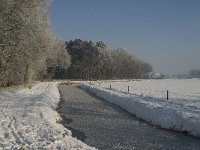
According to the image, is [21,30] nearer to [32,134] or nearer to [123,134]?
[123,134]

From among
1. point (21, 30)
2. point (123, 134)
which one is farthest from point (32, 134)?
point (21, 30)

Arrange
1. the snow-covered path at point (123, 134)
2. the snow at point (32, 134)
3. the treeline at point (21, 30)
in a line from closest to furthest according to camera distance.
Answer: the snow at point (32, 134) → the snow-covered path at point (123, 134) → the treeline at point (21, 30)

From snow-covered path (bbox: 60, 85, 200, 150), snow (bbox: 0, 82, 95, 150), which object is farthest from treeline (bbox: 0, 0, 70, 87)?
snow-covered path (bbox: 60, 85, 200, 150)

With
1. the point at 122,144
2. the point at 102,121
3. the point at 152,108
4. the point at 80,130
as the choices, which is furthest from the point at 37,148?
the point at 152,108

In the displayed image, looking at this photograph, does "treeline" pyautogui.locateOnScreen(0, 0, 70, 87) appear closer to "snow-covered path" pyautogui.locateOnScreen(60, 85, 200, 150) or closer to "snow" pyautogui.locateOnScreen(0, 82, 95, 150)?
"snow" pyautogui.locateOnScreen(0, 82, 95, 150)

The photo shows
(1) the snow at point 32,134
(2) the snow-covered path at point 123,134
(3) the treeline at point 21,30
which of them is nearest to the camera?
(1) the snow at point 32,134

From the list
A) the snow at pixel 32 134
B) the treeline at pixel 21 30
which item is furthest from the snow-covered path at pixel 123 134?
the treeline at pixel 21 30

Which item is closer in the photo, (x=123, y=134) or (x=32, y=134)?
(x=32, y=134)

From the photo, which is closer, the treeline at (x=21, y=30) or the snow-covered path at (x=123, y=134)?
the snow-covered path at (x=123, y=134)

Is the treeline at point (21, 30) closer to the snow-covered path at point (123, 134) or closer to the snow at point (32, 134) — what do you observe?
the snow at point (32, 134)

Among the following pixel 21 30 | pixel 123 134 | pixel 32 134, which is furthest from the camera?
pixel 21 30

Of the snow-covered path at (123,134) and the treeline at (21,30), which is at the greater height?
the treeline at (21,30)

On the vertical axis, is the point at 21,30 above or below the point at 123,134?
above

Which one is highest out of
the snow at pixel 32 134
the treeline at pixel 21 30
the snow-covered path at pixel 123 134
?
the treeline at pixel 21 30
